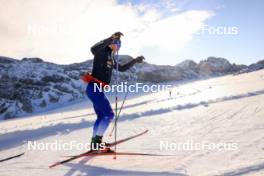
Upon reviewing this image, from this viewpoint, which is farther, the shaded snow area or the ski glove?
the ski glove

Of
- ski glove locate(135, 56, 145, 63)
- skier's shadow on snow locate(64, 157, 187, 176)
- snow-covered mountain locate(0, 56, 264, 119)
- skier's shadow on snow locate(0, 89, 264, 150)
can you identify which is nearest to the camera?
skier's shadow on snow locate(64, 157, 187, 176)

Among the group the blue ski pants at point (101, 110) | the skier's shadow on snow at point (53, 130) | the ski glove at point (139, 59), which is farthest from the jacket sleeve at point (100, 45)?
the skier's shadow on snow at point (53, 130)

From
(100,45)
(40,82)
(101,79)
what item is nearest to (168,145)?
(101,79)

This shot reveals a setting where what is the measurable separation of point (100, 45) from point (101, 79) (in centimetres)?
73

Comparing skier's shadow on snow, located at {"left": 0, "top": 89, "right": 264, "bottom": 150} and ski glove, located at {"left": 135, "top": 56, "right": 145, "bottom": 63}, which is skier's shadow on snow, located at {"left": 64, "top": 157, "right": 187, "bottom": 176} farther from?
skier's shadow on snow, located at {"left": 0, "top": 89, "right": 264, "bottom": 150}

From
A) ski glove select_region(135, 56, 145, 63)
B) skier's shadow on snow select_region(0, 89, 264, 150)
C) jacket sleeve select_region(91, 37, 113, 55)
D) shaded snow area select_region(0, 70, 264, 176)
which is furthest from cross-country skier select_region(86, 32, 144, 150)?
skier's shadow on snow select_region(0, 89, 264, 150)

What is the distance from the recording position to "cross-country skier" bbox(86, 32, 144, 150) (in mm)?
6930

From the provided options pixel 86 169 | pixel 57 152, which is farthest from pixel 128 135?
pixel 86 169

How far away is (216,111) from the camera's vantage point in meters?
10.1

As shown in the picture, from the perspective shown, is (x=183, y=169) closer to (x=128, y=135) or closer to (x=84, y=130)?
(x=128, y=135)

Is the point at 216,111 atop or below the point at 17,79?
below

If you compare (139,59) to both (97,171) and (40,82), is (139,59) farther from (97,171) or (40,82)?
(40,82)

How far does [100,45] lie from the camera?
702 cm

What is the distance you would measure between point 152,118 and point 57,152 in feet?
13.6
